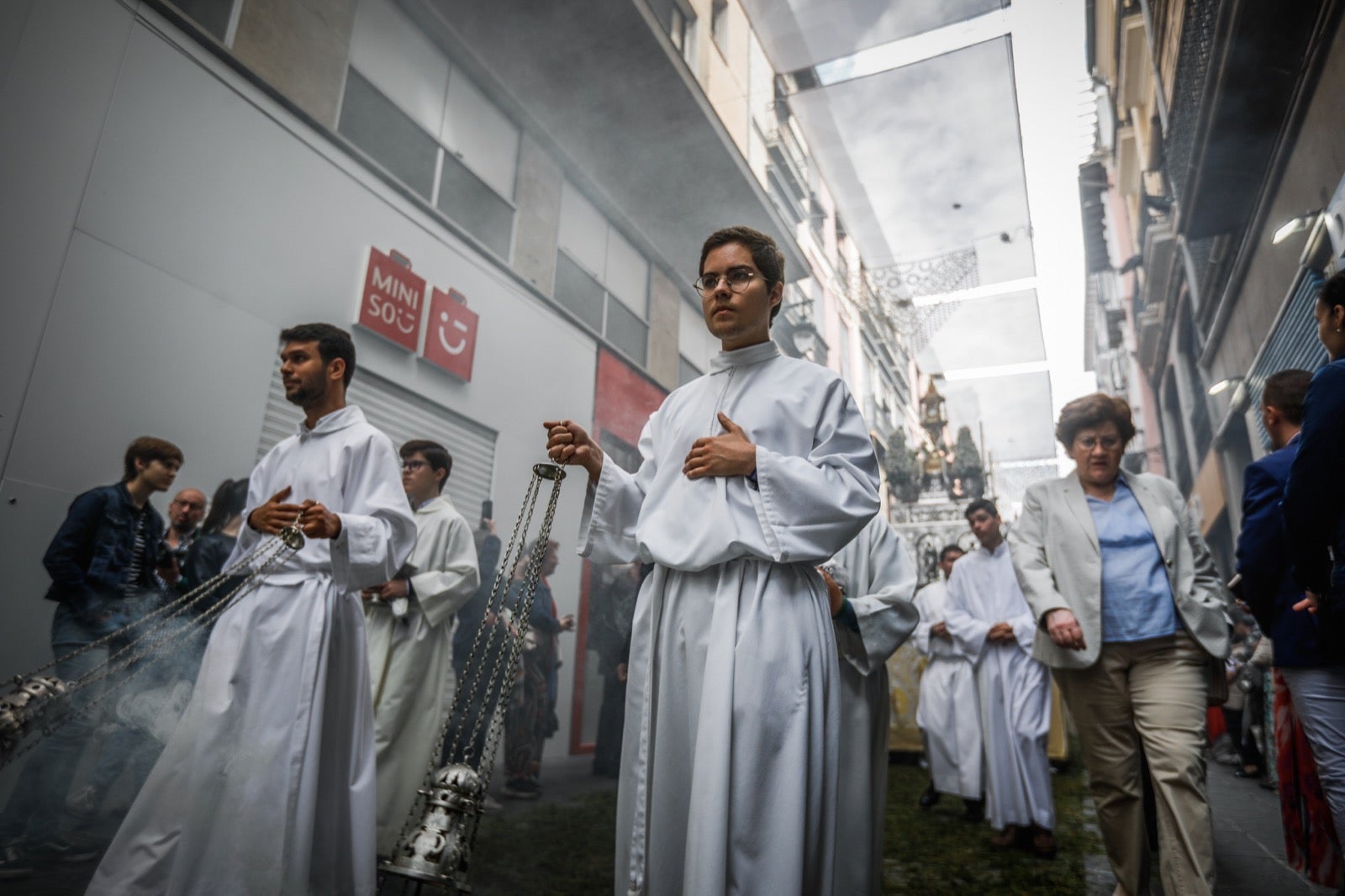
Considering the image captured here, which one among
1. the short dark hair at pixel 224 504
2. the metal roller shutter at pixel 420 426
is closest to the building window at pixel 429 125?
the metal roller shutter at pixel 420 426

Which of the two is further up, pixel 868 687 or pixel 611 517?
pixel 611 517

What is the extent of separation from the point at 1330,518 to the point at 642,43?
4342 mm

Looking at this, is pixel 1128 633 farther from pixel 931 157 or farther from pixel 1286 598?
pixel 931 157

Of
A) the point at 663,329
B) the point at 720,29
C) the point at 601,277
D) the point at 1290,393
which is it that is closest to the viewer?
the point at 1290,393

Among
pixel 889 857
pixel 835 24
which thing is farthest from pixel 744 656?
pixel 835 24

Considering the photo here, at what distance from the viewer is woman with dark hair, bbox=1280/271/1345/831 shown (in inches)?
64.8

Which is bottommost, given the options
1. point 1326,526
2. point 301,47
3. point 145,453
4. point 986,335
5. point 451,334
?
point 1326,526

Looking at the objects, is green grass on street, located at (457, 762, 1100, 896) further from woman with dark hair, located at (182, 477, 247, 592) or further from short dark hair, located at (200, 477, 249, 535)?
short dark hair, located at (200, 477, 249, 535)

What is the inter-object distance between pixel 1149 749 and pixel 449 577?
2.68 meters

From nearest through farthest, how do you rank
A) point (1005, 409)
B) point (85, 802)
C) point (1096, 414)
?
1. point (85, 802)
2. point (1096, 414)
3. point (1005, 409)

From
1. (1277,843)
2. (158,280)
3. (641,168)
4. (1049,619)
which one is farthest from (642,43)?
(1277,843)

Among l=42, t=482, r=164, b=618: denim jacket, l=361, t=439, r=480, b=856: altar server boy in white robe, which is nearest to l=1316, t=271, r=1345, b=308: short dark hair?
l=361, t=439, r=480, b=856: altar server boy in white robe

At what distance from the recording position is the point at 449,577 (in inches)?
131

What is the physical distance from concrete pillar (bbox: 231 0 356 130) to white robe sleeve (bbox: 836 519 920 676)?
3467 millimetres
